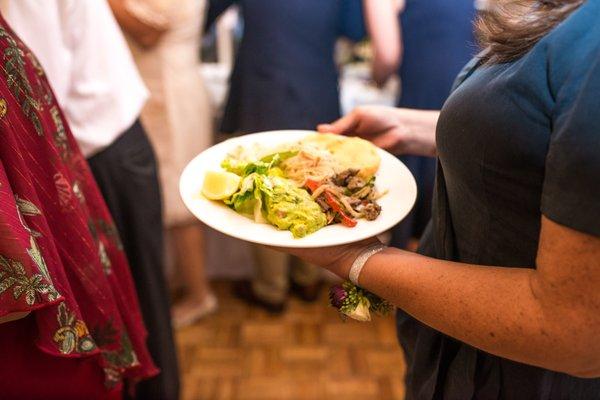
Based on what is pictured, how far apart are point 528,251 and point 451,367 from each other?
28cm

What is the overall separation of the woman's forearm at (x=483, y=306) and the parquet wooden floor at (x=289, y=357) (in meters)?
1.33

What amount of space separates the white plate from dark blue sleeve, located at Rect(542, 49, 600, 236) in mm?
275

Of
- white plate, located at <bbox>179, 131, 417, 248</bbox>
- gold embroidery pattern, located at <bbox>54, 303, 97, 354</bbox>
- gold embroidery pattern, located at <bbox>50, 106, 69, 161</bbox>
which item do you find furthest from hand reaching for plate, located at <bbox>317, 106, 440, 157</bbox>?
gold embroidery pattern, located at <bbox>54, 303, 97, 354</bbox>

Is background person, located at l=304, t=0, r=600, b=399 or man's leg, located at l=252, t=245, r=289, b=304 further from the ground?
background person, located at l=304, t=0, r=600, b=399

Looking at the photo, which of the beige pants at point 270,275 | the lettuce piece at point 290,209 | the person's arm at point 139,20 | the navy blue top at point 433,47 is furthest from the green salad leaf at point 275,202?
the beige pants at point 270,275

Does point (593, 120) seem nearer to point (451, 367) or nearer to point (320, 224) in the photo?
point (320, 224)

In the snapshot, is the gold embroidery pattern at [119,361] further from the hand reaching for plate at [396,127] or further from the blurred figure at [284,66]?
Result: the blurred figure at [284,66]

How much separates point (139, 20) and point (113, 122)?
0.56m

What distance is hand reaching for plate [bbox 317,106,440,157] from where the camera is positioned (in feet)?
3.55

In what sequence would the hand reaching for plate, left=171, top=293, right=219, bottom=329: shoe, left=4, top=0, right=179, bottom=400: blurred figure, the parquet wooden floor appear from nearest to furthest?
1. the hand reaching for plate
2. left=4, top=0, right=179, bottom=400: blurred figure
3. the parquet wooden floor
4. left=171, top=293, right=219, bottom=329: shoe

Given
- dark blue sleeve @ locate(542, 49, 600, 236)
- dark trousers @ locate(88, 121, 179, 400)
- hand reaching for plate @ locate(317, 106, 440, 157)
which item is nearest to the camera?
dark blue sleeve @ locate(542, 49, 600, 236)

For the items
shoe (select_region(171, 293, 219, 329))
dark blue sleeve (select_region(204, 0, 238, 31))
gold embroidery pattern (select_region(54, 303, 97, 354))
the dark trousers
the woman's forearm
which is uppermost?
dark blue sleeve (select_region(204, 0, 238, 31))

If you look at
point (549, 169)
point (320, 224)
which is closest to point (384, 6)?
point (320, 224)

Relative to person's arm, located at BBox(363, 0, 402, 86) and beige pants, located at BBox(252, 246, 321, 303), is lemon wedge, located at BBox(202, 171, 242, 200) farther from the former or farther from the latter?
beige pants, located at BBox(252, 246, 321, 303)
